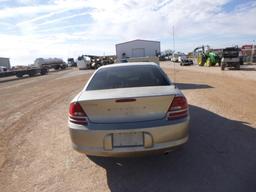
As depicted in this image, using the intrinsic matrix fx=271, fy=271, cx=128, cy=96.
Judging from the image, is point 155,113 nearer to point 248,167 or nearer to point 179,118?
point 179,118

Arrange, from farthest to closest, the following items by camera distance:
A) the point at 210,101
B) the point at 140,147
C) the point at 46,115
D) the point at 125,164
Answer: the point at 210,101, the point at 46,115, the point at 125,164, the point at 140,147

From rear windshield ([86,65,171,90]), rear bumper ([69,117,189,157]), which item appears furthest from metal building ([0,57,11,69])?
rear bumper ([69,117,189,157])

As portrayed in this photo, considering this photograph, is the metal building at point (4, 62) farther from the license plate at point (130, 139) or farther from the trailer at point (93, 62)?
the license plate at point (130, 139)

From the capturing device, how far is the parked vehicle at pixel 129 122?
3.60 metres

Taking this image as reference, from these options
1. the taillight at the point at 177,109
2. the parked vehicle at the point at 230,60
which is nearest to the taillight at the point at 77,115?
the taillight at the point at 177,109

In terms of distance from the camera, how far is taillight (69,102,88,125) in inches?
150

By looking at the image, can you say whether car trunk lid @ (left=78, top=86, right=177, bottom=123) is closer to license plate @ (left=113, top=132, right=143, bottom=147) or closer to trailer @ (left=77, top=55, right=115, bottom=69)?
license plate @ (left=113, top=132, right=143, bottom=147)

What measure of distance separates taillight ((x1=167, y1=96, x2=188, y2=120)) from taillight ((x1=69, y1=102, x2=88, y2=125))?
1.18 meters

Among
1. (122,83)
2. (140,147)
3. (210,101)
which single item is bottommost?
(210,101)

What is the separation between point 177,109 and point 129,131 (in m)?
0.78

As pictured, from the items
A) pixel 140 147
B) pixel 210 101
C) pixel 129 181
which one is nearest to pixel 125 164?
pixel 129 181

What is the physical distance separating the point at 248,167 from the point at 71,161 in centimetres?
278

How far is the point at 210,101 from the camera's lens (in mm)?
9211

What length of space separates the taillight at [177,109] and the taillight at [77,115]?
1.18 metres
